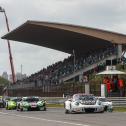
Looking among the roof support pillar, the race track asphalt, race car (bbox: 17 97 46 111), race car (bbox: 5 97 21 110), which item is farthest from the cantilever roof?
the race track asphalt

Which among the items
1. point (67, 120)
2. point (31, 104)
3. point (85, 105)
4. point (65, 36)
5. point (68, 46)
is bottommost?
point (67, 120)

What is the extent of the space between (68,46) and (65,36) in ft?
30.2

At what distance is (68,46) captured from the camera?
8406cm

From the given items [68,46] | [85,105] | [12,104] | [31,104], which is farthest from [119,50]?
[85,105]

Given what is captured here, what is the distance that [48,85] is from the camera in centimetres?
6156

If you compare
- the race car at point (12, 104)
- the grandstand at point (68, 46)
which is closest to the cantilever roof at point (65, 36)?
the grandstand at point (68, 46)

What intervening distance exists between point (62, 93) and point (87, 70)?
10.3 m

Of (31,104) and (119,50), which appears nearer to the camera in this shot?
(31,104)

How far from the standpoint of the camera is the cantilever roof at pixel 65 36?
69.3 meters

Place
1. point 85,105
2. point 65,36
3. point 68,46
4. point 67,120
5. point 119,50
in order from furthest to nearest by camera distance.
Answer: point 68,46, point 65,36, point 119,50, point 85,105, point 67,120

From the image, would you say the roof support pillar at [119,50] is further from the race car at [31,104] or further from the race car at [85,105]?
the race car at [85,105]

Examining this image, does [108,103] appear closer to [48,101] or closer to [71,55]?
[48,101]

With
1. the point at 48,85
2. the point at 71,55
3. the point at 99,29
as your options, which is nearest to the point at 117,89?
the point at 48,85

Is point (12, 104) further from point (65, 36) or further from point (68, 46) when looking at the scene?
point (68, 46)
